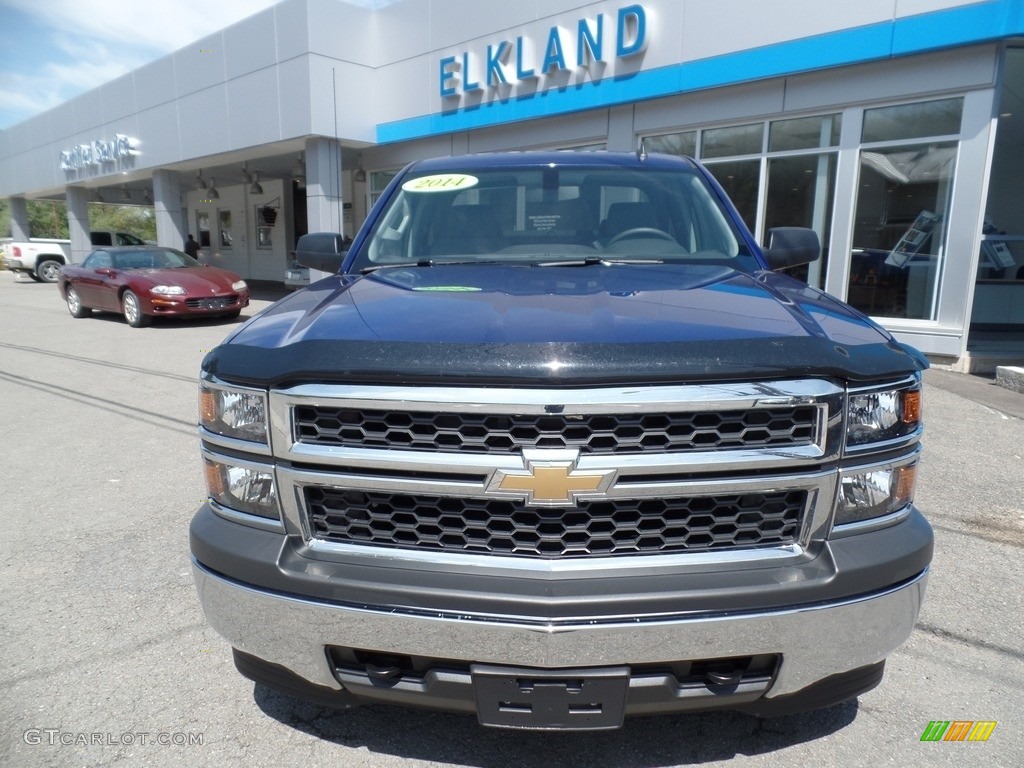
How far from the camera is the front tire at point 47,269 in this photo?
2780 cm

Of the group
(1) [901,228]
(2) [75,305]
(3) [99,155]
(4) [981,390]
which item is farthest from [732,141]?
(3) [99,155]

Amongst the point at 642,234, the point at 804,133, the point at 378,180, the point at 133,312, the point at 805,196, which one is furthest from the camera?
the point at 378,180

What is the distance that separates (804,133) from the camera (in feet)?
32.2

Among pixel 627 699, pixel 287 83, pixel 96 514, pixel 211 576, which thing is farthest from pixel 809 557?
pixel 287 83

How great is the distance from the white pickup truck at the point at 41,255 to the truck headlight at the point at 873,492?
29.7m

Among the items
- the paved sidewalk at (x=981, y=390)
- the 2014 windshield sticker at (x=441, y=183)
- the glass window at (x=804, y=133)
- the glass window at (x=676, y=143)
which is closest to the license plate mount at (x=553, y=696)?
the 2014 windshield sticker at (x=441, y=183)

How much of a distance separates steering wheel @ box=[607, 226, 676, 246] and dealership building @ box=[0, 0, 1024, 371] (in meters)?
7.33

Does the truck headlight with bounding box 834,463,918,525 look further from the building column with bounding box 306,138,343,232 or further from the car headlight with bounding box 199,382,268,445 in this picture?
the building column with bounding box 306,138,343,232

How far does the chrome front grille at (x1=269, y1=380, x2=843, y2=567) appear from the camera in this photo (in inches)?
64.1

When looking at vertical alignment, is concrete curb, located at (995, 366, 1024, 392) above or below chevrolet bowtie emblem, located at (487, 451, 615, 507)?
below

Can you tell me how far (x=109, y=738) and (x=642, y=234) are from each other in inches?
109

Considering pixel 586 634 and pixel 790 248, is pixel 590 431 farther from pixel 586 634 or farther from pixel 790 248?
pixel 790 248

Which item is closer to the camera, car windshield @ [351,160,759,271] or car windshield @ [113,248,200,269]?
car windshield @ [351,160,759,271]

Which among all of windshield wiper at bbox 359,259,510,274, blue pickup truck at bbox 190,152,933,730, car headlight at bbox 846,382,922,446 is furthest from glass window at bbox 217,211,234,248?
car headlight at bbox 846,382,922,446
